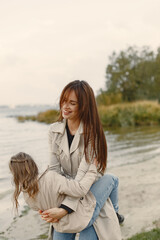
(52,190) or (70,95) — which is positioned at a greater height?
(70,95)

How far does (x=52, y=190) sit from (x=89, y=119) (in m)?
0.70

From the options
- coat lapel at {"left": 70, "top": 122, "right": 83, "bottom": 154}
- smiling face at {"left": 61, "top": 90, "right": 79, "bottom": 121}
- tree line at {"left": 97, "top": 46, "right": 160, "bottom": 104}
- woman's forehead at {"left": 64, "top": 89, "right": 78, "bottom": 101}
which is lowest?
coat lapel at {"left": 70, "top": 122, "right": 83, "bottom": 154}

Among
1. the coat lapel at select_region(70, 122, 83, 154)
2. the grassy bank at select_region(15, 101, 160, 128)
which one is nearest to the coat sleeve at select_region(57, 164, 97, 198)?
the coat lapel at select_region(70, 122, 83, 154)

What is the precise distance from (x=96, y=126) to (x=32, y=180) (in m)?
0.75

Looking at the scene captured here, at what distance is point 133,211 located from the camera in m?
3.99

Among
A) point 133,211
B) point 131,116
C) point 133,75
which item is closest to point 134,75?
point 133,75

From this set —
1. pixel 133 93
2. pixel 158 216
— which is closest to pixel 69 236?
pixel 158 216

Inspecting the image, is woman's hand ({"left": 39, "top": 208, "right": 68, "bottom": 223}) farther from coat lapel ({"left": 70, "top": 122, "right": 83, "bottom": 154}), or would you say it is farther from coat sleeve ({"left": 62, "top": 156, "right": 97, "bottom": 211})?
coat lapel ({"left": 70, "top": 122, "right": 83, "bottom": 154})

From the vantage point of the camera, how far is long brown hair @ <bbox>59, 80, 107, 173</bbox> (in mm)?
2441

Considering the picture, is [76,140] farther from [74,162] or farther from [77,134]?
[74,162]

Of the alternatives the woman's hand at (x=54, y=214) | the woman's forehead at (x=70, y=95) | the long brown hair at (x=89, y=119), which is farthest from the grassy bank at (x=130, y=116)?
the woman's hand at (x=54, y=214)

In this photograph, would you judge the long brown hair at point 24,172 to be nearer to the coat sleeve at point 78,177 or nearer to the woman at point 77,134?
the coat sleeve at point 78,177

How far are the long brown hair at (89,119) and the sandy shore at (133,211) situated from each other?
52.1 inches

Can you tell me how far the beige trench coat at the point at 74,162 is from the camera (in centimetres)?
237
